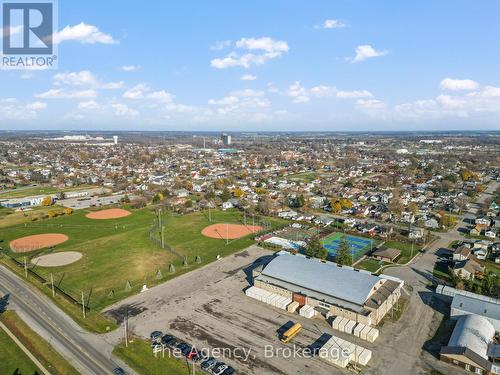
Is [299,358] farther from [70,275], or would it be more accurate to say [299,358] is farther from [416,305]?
[70,275]

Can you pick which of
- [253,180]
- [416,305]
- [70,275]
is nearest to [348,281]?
[416,305]

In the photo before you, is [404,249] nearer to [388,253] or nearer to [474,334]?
[388,253]

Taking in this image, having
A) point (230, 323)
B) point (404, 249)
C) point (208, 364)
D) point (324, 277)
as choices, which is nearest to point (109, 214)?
point (230, 323)

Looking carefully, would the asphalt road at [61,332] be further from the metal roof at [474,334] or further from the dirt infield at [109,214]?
the dirt infield at [109,214]

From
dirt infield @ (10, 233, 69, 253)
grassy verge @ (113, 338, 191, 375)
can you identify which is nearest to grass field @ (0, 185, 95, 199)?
dirt infield @ (10, 233, 69, 253)

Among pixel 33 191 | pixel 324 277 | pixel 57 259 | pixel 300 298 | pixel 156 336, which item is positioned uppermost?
pixel 33 191

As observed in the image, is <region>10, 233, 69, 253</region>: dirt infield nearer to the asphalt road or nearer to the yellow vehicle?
the asphalt road
